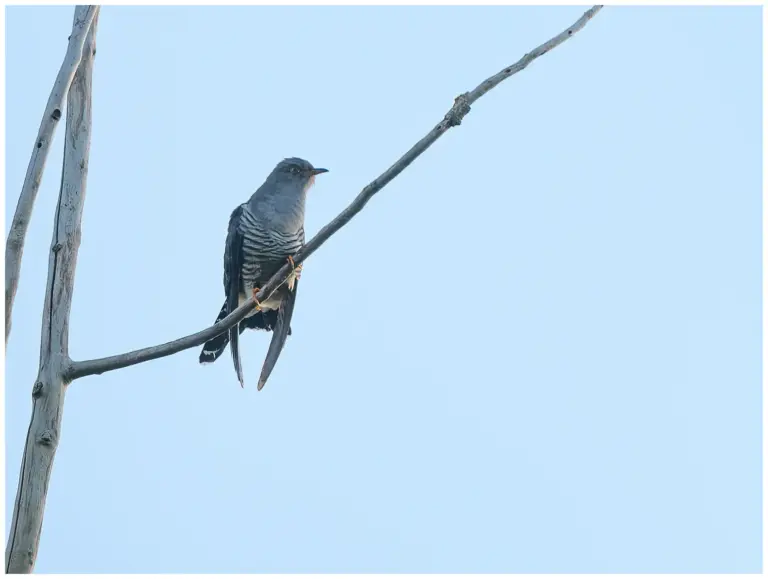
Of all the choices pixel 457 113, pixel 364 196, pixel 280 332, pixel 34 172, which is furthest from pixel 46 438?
pixel 280 332

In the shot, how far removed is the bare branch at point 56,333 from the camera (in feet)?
14.7

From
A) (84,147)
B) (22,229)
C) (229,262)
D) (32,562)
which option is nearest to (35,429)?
(32,562)

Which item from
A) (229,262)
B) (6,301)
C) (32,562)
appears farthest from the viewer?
(229,262)

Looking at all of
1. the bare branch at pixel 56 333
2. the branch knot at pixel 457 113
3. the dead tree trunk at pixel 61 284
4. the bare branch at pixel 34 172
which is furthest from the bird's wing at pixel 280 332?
the branch knot at pixel 457 113

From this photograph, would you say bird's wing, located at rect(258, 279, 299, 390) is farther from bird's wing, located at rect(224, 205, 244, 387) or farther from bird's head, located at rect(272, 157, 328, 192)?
bird's head, located at rect(272, 157, 328, 192)

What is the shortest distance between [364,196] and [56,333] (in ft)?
5.32

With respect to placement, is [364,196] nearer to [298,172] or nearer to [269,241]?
[269,241]

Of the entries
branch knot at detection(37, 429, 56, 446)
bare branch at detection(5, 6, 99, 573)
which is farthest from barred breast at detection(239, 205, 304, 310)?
branch knot at detection(37, 429, 56, 446)

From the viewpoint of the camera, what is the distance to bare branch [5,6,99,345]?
4.71 m

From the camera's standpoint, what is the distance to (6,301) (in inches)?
186

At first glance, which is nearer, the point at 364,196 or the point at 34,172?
the point at 364,196

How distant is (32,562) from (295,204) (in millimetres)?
3676

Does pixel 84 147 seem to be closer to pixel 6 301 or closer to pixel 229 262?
pixel 6 301

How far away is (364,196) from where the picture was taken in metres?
4.59
